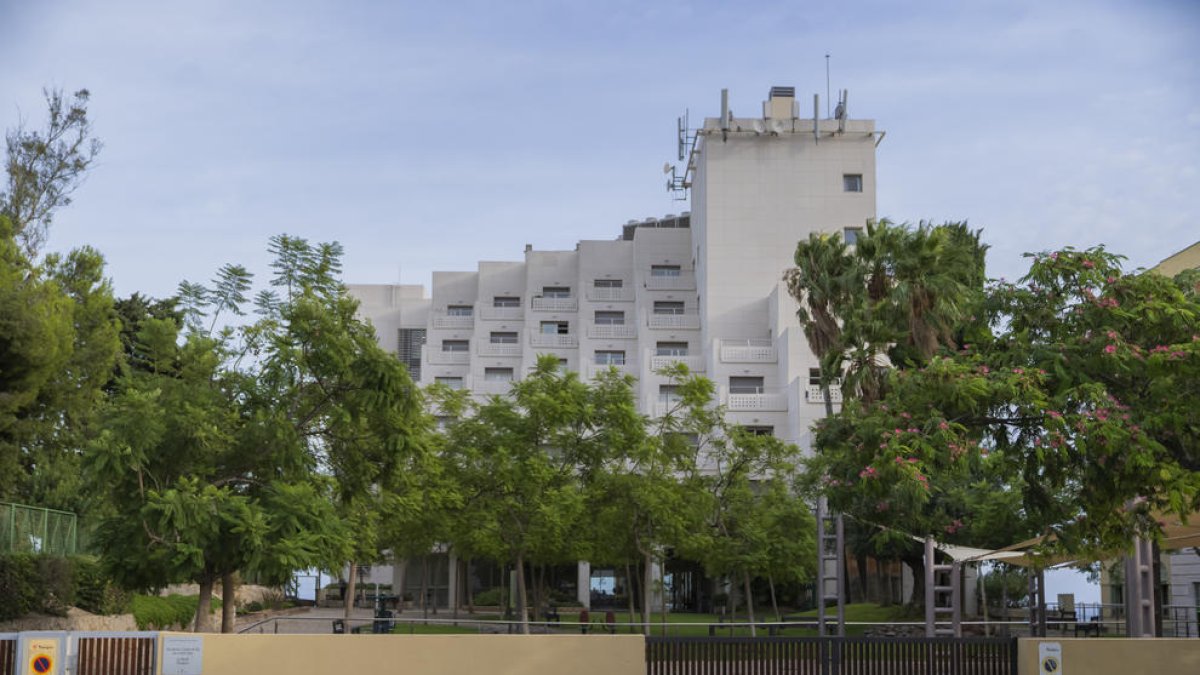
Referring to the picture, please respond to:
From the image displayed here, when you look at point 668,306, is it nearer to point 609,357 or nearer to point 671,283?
point 671,283

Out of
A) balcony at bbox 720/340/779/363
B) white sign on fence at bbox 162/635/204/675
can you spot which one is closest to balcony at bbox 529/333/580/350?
balcony at bbox 720/340/779/363

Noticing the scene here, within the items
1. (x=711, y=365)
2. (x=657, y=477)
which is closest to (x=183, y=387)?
(x=657, y=477)

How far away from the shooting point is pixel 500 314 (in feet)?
250

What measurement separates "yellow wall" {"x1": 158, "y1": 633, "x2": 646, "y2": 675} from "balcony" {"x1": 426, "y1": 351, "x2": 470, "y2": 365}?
2173 inches

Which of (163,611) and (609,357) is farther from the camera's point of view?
(609,357)

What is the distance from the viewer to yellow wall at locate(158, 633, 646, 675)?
18016mm

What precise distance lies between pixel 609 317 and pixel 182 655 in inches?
2298

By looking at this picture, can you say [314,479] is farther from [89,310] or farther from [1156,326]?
[1156,326]

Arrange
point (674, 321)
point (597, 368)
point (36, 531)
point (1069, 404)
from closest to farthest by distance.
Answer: point (1069, 404), point (36, 531), point (597, 368), point (674, 321)

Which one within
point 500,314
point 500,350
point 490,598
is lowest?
point 490,598

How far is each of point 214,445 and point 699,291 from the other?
50.9 metres

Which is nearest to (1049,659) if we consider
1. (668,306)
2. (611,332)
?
(611,332)

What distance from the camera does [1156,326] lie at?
56.2 feet

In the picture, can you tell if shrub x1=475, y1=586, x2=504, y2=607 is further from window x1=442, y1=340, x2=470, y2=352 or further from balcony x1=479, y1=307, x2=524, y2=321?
balcony x1=479, y1=307, x2=524, y2=321
